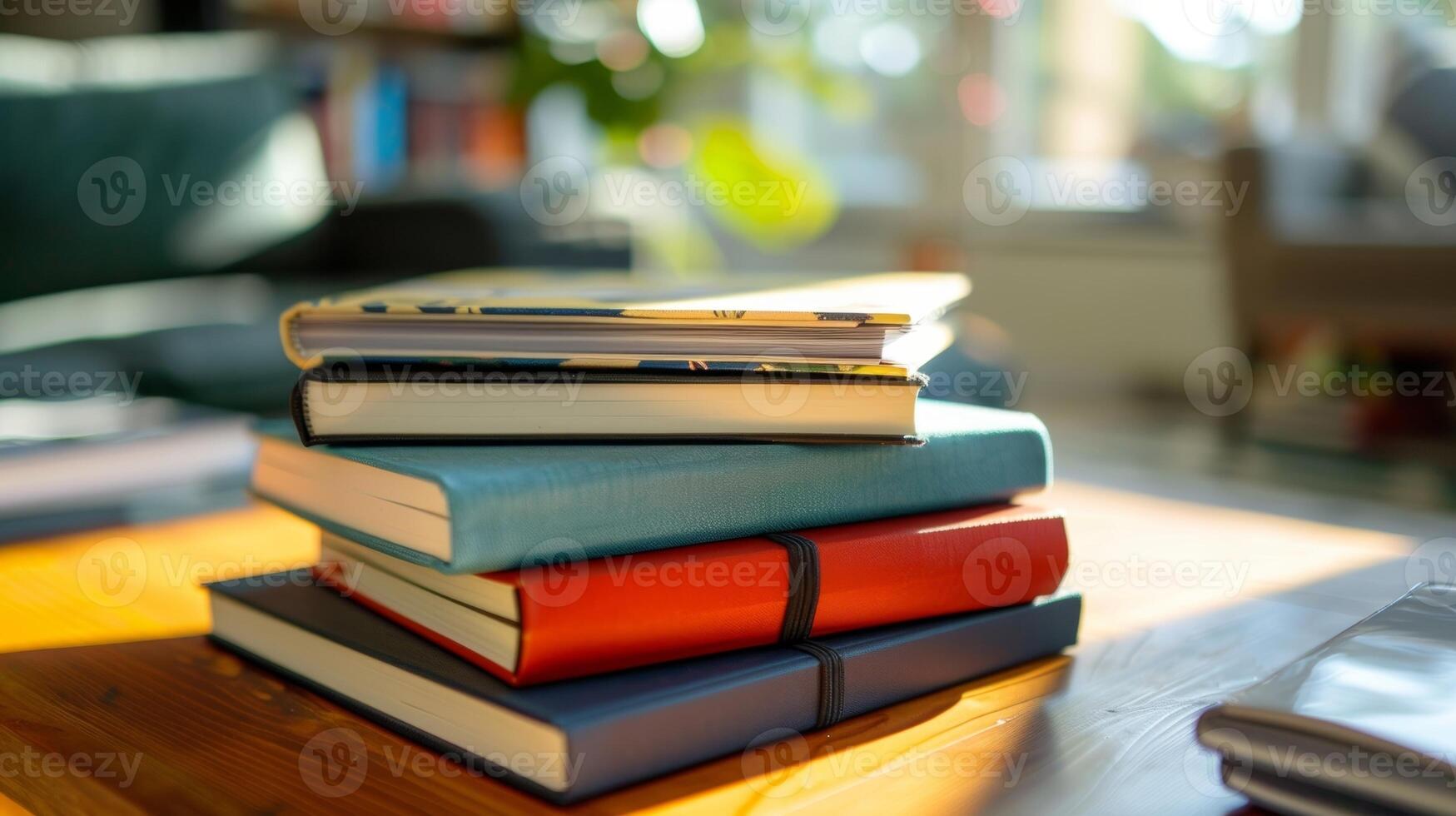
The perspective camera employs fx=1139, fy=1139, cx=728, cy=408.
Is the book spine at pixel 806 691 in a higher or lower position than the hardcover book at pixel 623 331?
lower

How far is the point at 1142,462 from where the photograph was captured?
2545 millimetres

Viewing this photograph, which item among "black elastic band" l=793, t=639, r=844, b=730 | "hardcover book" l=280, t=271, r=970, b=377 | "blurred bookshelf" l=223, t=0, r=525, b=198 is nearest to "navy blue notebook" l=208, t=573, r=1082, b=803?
"black elastic band" l=793, t=639, r=844, b=730

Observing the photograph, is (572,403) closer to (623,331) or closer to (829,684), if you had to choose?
(623,331)

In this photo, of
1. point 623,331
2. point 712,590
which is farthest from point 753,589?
point 623,331

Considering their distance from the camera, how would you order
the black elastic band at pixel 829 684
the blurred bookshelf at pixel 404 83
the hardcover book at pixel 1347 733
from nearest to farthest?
the hardcover book at pixel 1347 733
the black elastic band at pixel 829 684
the blurred bookshelf at pixel 404 83

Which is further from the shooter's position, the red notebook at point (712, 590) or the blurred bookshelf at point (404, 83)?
the blurred bookshelf at point (404, 83)

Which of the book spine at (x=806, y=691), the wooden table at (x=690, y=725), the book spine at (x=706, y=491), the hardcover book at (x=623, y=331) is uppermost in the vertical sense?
the hardcover book at (x=623, y=331)

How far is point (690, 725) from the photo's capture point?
1.36 ft

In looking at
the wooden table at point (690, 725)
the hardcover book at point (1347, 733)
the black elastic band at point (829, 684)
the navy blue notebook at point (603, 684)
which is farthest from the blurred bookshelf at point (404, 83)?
the hardcover book at point (1347, 733)

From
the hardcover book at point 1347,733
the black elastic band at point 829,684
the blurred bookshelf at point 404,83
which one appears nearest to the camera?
the hardcover book at point 1347,733

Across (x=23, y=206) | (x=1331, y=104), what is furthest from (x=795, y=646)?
(x=1331, y=104)

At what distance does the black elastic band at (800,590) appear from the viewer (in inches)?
18.2

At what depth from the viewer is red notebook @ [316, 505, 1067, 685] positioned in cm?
41

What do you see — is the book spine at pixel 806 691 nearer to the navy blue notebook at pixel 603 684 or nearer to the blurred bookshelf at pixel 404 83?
the navy blue notebook at pixel 603 684
